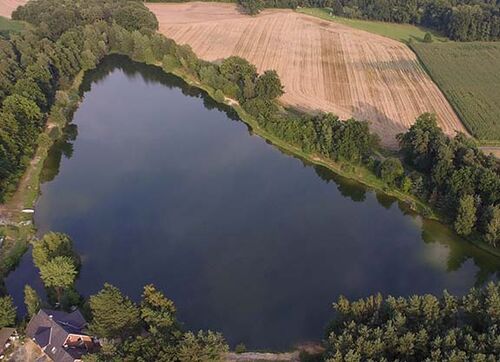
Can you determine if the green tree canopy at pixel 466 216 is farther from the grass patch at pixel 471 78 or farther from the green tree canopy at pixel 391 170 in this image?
the grass patch at pixel 471 78

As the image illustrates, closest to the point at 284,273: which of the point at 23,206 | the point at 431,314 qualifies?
the point at 431,314

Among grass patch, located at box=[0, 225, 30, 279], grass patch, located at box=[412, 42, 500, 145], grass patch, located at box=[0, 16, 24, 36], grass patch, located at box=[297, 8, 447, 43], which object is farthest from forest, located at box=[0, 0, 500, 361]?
grass patch, located at box=[297, 8, 447, 43]

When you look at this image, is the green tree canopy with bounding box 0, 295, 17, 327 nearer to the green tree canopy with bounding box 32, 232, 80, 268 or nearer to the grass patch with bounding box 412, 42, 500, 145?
Result: the green tree canopy with bounding box 32, 232, 80, 268

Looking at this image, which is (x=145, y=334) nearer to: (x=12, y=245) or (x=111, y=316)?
(x=111, y=316)

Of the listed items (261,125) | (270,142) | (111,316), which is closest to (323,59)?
(261,125)

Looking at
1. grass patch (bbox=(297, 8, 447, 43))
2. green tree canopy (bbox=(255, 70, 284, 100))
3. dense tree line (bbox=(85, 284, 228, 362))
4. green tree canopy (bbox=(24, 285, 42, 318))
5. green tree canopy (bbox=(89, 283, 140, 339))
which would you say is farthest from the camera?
grass patch (bbox=(297, 8, 447, 43))

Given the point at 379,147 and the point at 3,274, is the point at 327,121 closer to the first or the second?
the point at 379,147

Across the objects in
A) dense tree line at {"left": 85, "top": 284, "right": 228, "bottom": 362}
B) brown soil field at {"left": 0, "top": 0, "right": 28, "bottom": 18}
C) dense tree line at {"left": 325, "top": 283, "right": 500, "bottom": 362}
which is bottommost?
dense tree line at {"left": 85, "top": 284, "right": 228, "bottom": 362}
